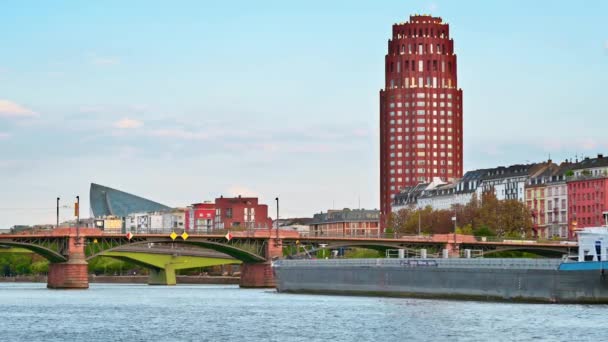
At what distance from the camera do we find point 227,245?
550ft

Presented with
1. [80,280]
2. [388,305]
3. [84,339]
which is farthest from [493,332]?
[80,280]

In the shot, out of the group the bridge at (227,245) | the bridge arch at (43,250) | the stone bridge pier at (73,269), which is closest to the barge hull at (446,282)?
the bridge at (227,245)

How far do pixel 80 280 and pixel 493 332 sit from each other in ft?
287

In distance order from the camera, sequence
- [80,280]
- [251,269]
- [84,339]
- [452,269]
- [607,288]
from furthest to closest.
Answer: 1. [251,269]
2. [80,280]
3. [452,269]
4. [607,288]
5. [84,339]

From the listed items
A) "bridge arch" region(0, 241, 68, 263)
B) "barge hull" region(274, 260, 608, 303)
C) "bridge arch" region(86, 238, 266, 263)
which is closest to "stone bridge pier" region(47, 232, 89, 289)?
"bridge arch" region(0, 241, 68, 263)

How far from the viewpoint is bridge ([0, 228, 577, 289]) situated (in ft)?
536

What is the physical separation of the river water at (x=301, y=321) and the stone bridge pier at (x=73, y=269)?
34.1 meters

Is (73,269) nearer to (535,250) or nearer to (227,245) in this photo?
(227,245)

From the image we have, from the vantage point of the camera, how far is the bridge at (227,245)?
164m

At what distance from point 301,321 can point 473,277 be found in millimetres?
25344

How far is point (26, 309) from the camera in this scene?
380 feet

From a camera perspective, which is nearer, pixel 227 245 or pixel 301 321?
pixel 301 321

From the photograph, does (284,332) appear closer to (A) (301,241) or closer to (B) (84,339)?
(B) (84,339)

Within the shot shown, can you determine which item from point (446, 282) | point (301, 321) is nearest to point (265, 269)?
point (446, 282)
